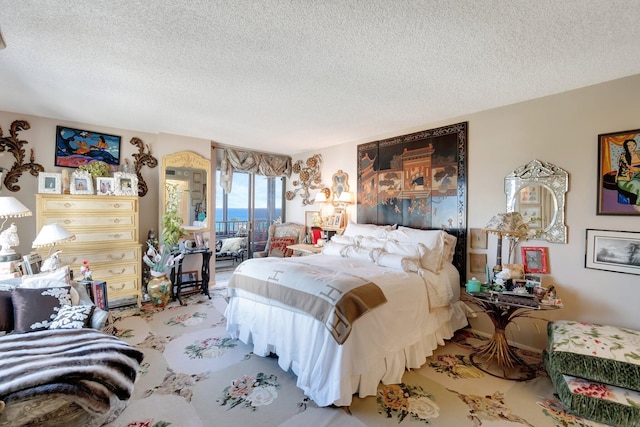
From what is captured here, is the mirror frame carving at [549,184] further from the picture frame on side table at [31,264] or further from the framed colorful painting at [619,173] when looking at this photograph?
the picture frame on side table at [31,264]

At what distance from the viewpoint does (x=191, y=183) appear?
15.5 ft

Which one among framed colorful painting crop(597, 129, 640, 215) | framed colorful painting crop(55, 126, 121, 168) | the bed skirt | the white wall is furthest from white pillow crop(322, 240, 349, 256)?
framed colorful painting crop(55, 126, 121, 168)

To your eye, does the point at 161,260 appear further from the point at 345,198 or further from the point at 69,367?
the point at 345,198

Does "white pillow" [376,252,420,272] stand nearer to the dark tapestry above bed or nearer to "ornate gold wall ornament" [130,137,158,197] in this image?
the dark tapestry above bed

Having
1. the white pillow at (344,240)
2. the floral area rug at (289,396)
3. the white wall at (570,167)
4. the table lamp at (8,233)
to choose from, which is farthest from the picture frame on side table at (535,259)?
the table lamp at (8,233)

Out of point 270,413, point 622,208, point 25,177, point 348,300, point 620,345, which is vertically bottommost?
point 270,413

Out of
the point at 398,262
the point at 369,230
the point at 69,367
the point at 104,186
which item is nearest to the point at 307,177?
the point at 369,230

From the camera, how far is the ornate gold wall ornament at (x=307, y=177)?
535 centimetres

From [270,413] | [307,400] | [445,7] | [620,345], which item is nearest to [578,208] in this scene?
[620,345]

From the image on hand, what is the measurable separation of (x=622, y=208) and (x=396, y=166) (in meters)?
2.33

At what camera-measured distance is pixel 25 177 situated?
361 cm

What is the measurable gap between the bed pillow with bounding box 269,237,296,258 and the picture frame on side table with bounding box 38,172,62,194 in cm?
312

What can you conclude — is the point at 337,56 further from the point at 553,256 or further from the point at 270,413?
the point at 553,256

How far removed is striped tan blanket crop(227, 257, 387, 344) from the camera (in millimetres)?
2027
